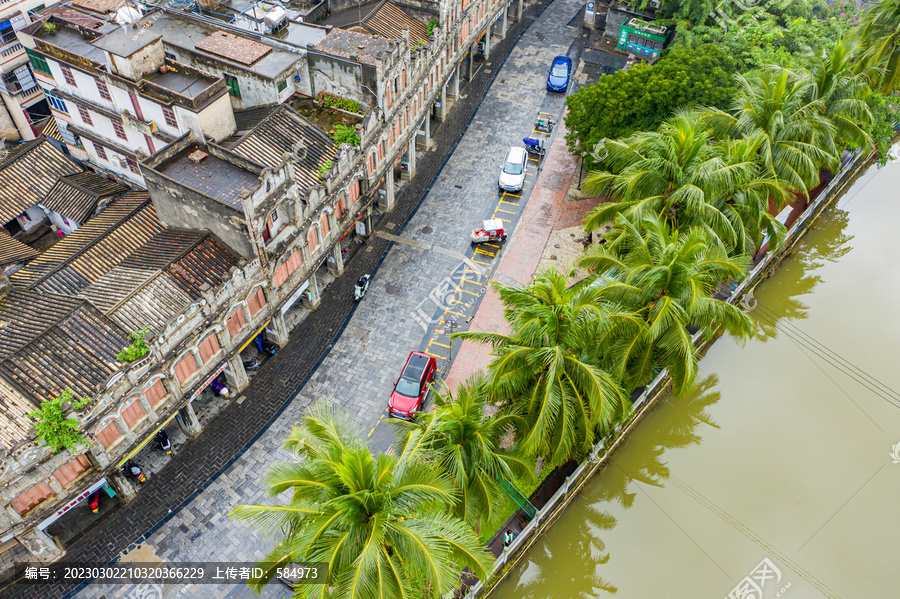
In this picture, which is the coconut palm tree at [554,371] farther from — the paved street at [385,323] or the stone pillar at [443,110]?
the stone pillar at [443,110]

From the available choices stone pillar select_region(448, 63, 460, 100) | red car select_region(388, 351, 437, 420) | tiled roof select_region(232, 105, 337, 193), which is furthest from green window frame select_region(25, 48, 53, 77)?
red car select_region(388, 351, 437, 420)

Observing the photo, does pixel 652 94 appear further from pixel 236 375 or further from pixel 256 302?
pixel 236 375

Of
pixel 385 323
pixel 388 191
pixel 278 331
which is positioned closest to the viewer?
pixel 278 331

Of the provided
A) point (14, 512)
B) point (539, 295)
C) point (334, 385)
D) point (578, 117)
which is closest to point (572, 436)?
point (539, 295)

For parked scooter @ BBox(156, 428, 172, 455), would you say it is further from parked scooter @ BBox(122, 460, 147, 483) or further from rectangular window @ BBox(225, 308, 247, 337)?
rectangular window @ BBox(225, 308, 247, 337)

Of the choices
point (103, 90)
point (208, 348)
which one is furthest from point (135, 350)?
point (103, 90)

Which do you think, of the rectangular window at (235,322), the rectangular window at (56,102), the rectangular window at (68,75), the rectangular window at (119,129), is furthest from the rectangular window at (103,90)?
the rectangular window at (235,322)
